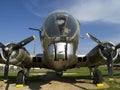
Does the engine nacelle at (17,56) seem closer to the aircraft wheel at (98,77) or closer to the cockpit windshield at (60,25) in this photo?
the cockpit windshield at (60,25)

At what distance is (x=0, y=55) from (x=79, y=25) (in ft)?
20.1

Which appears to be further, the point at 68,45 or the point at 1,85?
the point at 1,85

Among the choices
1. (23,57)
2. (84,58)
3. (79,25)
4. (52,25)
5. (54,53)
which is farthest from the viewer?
(84,58)

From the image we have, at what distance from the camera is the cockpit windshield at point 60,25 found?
14367mm

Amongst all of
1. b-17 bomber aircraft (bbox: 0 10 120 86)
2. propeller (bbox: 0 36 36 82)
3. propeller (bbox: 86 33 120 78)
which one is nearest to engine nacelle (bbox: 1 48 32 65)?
b-17 bomber aircraft (bbox: 0 10 120 86)

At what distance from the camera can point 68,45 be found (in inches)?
551

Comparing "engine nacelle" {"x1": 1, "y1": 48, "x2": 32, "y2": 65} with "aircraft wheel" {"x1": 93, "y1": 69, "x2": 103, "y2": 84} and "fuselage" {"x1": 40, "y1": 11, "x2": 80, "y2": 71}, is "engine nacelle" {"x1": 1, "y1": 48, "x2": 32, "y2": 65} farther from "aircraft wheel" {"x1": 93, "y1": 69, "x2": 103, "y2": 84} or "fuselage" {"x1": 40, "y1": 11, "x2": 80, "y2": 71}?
"aircraft wheel" {"x1": 93, "y1": 69, "x2": 103, "y2": 84}

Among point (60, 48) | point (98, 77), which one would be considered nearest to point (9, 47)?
point (60, 48)

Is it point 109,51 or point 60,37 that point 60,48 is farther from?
point 109,51

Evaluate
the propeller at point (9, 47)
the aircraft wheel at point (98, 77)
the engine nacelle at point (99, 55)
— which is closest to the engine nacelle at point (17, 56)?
the propeller at point (9, 47)

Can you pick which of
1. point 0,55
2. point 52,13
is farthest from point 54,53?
point 0,55

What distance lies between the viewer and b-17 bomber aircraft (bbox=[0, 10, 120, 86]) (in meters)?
13.9

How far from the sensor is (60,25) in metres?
14.6

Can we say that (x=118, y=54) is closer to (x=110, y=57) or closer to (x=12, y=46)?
(x=110, y=57)
